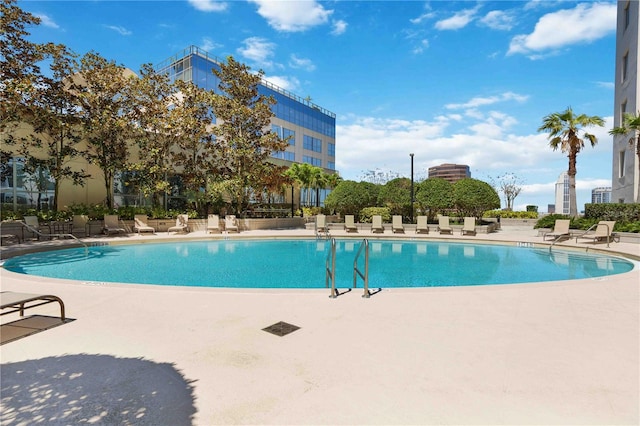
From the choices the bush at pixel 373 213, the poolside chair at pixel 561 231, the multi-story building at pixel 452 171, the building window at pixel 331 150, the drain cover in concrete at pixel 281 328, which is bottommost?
the drain cover in concrete at pixel 281 328

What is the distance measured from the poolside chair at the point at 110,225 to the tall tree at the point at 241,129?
6435 mm

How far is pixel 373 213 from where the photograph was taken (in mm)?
23750

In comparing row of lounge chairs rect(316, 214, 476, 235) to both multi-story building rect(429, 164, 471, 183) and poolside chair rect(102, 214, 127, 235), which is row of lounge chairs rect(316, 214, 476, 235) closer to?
poolside chair rect(102, 214, 127, 235)

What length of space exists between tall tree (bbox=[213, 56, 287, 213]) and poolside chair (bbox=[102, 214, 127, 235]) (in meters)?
6.44

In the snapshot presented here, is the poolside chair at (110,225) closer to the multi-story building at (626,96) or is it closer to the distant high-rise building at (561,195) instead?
the multi-story building at (626,96)

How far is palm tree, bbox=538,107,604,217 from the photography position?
20.2 m

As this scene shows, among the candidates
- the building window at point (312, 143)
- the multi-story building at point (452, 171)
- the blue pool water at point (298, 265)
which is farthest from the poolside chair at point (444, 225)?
the multi-story building at point (452, 171)

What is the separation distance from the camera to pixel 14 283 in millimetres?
6590

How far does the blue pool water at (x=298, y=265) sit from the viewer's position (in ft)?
29.1

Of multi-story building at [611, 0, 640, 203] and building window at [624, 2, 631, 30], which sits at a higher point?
building window at [624, 2, 631, 30]

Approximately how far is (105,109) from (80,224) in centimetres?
Result: 591

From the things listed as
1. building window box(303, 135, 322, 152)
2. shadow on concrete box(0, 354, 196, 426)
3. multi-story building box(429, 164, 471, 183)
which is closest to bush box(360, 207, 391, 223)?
shadow on concrete box(0, 354, 196, 426)

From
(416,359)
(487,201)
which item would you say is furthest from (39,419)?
(487,201)

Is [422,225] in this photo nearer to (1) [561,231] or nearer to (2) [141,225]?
(1) [561,231]
